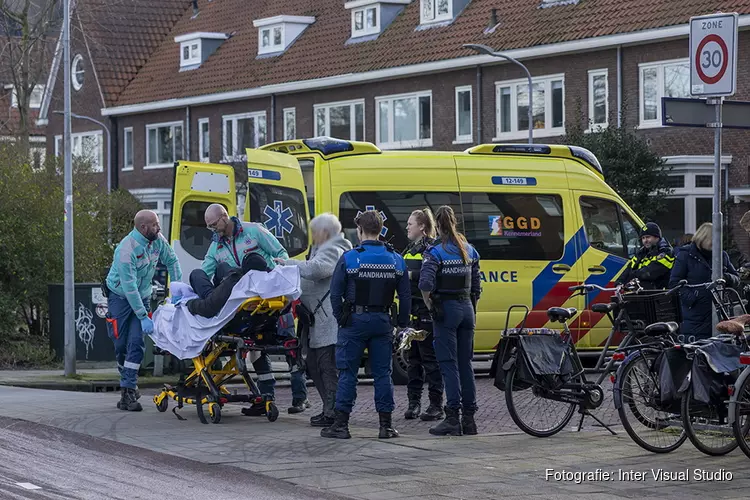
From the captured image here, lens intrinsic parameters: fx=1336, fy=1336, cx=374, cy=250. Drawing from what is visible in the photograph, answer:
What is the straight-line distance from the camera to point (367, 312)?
1068 centimetres

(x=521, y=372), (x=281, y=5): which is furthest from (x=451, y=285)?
(x=281, y=5)

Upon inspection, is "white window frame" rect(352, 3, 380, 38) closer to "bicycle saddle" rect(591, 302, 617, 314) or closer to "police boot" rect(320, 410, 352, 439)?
"bicycle saddle" rect(591, 302, 617, 314)

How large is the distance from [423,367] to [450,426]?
1282mm

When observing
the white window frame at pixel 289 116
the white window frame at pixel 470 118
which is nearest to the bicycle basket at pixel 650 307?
the white window frame at pixel 470 118

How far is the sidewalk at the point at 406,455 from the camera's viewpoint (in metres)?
8.51

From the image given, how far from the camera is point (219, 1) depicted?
1897 inches

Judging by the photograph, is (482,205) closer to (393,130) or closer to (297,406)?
(297,406)

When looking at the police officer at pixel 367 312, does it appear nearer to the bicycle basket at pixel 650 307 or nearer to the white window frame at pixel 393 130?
the bicycle basket at pixel 650 307

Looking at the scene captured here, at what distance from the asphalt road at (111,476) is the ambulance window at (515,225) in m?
6.89

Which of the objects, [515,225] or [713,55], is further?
[515,225]

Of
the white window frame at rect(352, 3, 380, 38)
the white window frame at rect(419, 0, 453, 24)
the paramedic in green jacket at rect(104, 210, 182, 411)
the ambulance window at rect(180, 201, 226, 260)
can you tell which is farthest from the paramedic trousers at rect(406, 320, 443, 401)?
the white window frame at rect(352, 3, 380, 38)

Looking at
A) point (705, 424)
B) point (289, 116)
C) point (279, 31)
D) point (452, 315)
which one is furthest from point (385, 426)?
point (279, 31)

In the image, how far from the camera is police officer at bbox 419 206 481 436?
10977 millimetres

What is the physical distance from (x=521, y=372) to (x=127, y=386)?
12.6 feet
